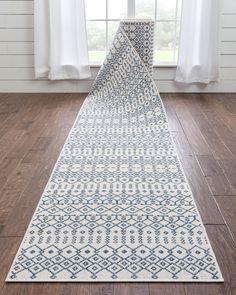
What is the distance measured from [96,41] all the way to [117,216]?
2806 mm

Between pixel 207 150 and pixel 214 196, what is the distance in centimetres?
69

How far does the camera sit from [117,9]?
4.31 meters

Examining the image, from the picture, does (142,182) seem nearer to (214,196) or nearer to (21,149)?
(214,196)

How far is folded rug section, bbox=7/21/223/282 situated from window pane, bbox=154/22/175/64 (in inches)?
Answer: 48.4

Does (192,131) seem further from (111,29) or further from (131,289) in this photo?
(131,289)

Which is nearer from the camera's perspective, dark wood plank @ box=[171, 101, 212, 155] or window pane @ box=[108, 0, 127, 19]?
dark wood plank @ box=[171, 101, 212, 155]

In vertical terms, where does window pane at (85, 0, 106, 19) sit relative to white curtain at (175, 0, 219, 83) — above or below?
above

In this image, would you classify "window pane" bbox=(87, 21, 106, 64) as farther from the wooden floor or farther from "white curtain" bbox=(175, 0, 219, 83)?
"white curtain" bbox=(175, 0, 219, 83)

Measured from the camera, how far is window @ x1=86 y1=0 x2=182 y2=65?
4.27m

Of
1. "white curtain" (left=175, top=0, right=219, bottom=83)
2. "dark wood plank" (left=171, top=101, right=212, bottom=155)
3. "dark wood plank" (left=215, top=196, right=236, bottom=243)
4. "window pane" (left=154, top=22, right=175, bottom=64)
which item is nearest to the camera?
"dark wood plank" (left=215, top=196, right=236, bottom=243)

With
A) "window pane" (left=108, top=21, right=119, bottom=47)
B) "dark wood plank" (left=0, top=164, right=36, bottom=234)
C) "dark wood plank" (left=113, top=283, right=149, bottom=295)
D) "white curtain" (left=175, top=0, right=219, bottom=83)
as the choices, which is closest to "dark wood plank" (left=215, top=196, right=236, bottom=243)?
"dark wood plank" (left=113, top=283, right=149, bottom=295)

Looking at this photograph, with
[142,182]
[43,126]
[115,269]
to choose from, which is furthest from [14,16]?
[115,269]

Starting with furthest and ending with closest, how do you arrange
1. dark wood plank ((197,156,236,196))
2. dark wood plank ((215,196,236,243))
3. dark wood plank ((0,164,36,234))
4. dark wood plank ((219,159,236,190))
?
dark wood plank ((219,159,236,190))
dark wood plank ((197,156,236,196))
dark wood plank ((0,164,36,234))
dark wood plank ((215,196,236,243))

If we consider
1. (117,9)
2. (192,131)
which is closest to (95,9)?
(117,9)
